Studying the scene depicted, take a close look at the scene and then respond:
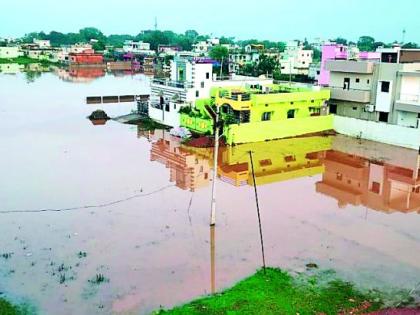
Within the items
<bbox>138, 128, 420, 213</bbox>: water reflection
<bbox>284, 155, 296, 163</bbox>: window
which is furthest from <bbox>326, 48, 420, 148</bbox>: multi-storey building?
<bbox>284, 155, 296, 163</bbox>: window

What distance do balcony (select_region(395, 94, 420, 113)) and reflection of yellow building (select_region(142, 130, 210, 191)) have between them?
11080 millimetres

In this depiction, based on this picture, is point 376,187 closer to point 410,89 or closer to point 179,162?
point 179,162

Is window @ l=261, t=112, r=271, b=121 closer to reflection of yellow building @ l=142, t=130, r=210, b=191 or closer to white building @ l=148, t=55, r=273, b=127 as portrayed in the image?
white building @ l=148, t=55, r=273, b=127

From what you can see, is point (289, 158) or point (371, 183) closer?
point (371, 183)

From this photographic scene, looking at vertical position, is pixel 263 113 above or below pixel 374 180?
above

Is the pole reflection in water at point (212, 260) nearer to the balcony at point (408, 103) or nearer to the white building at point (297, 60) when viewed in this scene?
the balcony at point (408, 103)

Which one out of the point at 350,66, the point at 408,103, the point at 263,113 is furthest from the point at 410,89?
the point at 263,113

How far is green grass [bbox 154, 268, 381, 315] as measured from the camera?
866 centimetres

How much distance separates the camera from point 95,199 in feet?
49.7

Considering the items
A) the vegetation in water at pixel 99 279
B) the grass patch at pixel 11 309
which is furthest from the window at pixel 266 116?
the grass patch at pixel 11 309

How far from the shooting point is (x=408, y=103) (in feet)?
77.8

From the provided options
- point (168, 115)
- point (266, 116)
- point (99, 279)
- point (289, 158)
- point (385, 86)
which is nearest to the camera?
point (99, 279)

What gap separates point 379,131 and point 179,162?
428 inches

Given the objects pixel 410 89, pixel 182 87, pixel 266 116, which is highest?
pixel 410 89
